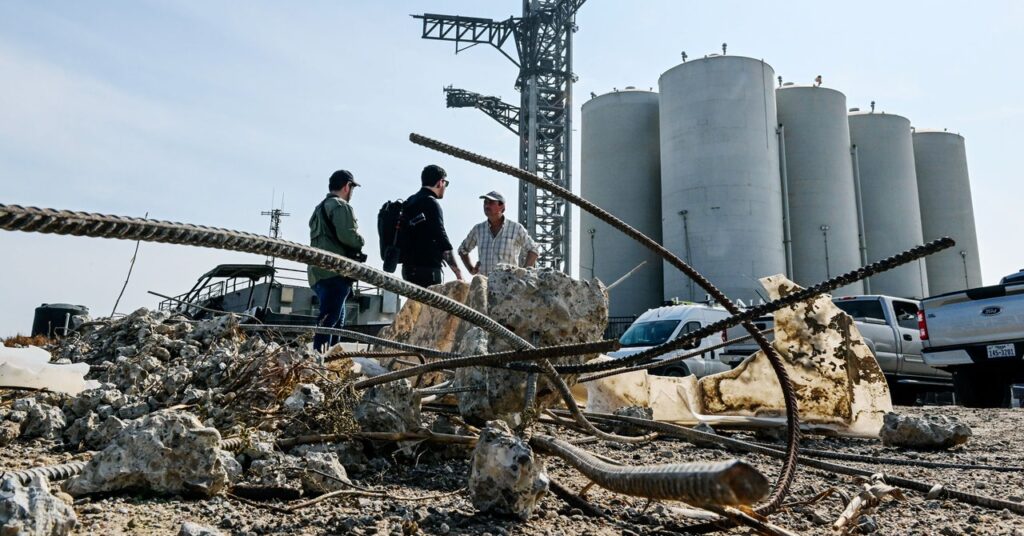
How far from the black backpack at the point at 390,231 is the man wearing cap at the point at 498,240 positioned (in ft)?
1.96

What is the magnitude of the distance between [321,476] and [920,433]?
3.22 m

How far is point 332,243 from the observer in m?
4.50

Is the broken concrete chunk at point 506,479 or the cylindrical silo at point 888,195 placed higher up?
the cylindrical silo at point 888,195

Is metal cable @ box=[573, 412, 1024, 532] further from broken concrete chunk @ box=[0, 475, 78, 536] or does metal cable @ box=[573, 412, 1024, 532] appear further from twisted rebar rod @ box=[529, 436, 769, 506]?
→ broken concrete chunk @ box=[0, 475, 78, 536]

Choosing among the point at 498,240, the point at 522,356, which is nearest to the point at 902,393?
the point at 498,240

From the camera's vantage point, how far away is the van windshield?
396 inches

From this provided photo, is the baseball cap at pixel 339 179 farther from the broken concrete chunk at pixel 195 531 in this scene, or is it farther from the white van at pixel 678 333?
the white van at pixel 678 333

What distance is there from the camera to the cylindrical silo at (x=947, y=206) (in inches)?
971

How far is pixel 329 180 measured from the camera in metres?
4.70

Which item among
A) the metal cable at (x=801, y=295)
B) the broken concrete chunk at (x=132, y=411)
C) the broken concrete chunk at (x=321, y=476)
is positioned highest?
the metal cable at (x=801, y=295)

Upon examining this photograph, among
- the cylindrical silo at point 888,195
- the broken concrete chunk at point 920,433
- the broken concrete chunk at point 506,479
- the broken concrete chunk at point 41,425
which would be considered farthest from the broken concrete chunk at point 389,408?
the cylindrical silo at point 888,195

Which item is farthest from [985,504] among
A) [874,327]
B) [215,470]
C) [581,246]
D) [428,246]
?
[581,246]

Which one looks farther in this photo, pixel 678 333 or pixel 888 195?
pixel 888 195

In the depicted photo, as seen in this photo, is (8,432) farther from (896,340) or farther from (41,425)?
(896,340)
